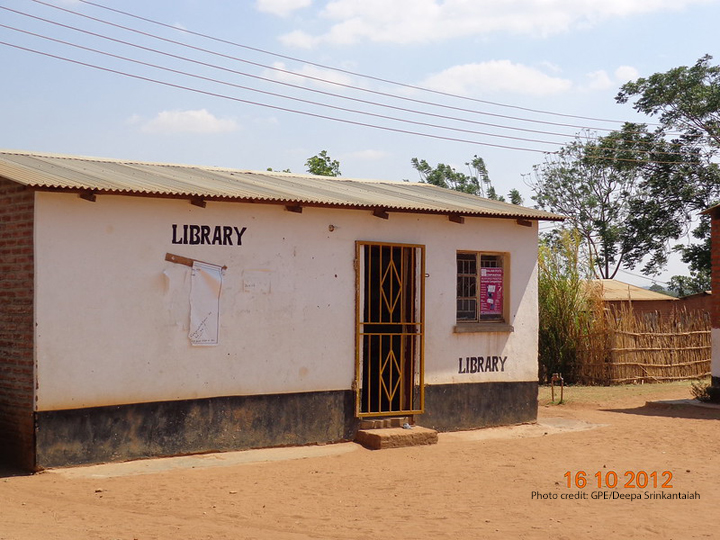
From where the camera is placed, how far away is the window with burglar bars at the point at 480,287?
40.1 ft

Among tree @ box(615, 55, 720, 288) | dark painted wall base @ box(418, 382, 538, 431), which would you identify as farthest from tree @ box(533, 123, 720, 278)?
dark painted wall base @ box(418, 382, 538, 431)

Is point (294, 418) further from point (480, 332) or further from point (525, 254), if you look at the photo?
point (525, 254)

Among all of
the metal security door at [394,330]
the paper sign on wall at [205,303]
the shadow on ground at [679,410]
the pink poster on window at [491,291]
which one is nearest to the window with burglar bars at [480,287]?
the pink poster on window at [491,291]

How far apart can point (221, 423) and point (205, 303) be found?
4.60 ft

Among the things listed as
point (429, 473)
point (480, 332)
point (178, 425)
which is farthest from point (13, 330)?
point (480, 332)

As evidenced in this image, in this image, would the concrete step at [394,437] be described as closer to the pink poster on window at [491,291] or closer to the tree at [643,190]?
the pink poster on window at [491,291]

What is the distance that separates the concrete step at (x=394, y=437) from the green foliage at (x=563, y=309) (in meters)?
8.58

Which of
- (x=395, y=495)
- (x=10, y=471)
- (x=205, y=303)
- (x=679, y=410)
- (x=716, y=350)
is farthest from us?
(x=716, y=350)

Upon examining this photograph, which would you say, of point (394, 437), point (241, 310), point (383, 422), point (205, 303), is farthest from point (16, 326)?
point (383, 422)

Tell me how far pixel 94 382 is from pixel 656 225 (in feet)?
92.9

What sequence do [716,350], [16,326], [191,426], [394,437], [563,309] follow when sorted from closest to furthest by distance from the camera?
1. [16,326]
2. [191,426]
3. [394,437]
4. [716,350]
5. [563,309]

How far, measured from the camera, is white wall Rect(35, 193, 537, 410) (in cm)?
877

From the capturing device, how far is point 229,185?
1067cm

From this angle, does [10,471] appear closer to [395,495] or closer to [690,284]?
[395,495]
